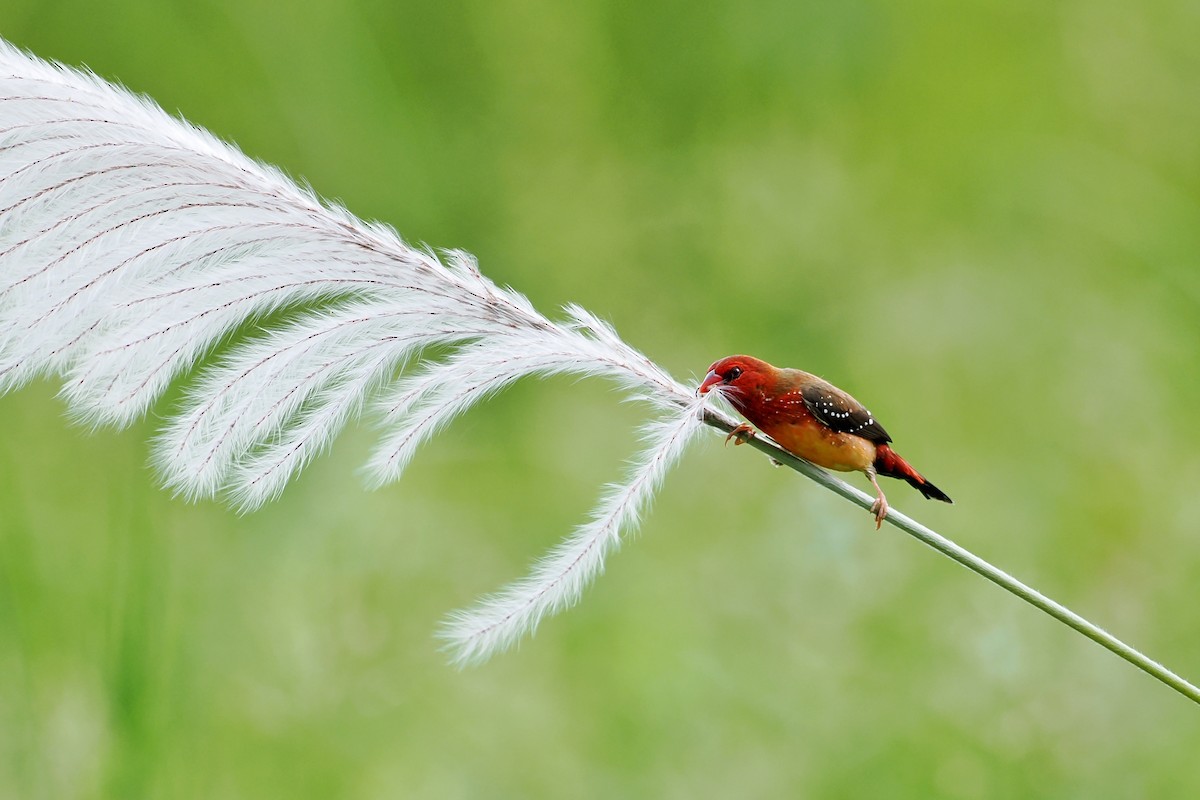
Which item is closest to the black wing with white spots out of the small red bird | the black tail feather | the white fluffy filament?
the small red bird

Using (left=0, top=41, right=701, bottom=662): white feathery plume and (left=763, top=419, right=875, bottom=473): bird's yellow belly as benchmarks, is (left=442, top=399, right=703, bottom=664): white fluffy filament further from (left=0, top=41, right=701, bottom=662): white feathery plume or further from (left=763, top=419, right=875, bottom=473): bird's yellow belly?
(left=763, top=419, right=875, bottom=473): bird's yellow belly

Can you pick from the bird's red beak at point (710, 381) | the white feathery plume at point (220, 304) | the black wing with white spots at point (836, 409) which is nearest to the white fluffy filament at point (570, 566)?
the white feathery plume at point (220, 304)

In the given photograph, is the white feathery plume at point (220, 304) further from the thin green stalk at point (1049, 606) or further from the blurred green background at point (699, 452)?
the blurred green background at point (699, 452)

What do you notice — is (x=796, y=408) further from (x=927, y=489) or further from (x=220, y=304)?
(x=220, y=304)

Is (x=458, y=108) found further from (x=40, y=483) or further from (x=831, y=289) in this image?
(x=40, y=483)

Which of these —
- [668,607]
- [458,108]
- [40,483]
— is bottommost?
[40,483]

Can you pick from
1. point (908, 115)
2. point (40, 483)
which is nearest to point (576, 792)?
point (40, 483)

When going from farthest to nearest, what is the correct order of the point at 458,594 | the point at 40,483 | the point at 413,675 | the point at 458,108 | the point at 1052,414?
the point at 458,108
the point at 1052,414
the point at 40,483
the point at 458,594
the point at 413,675
